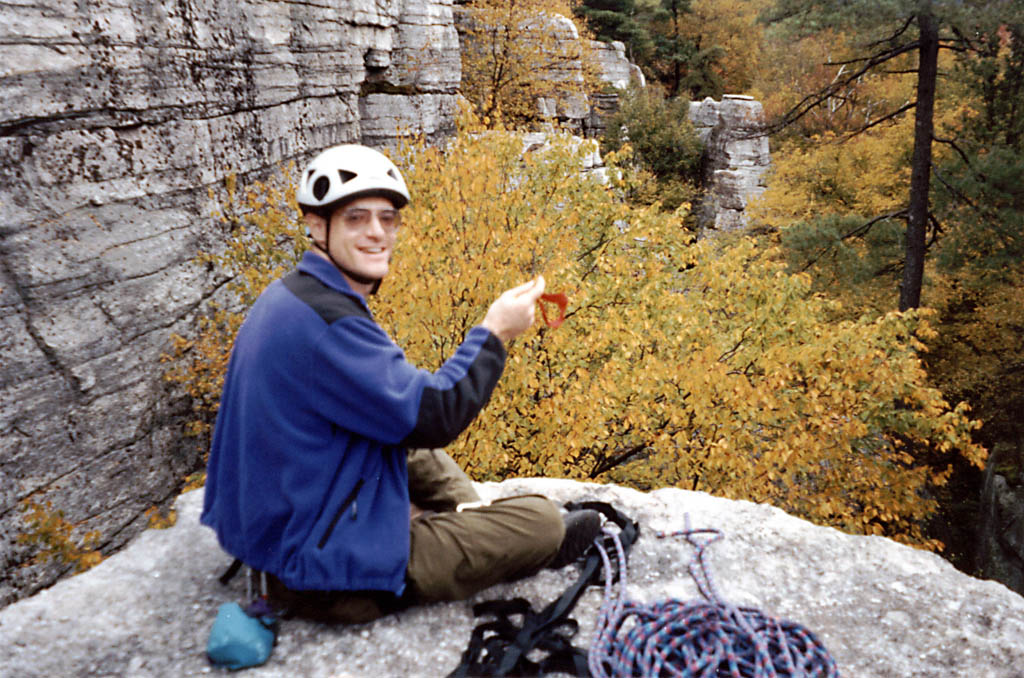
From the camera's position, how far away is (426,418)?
8.50ft

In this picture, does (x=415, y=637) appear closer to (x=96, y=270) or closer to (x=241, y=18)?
(x=96, y=270)

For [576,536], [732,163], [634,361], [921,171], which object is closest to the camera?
[576,536]

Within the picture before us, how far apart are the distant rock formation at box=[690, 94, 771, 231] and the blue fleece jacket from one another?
30.3m

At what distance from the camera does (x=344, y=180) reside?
2768 mm

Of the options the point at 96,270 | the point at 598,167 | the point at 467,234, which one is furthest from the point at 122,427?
the point at 598,167

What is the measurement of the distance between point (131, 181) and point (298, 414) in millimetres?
7926

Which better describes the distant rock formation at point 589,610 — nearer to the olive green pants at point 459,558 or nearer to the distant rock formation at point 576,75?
the olive green pants at point 459,558

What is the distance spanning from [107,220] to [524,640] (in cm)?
823

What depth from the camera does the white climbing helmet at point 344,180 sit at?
2736 millimetres

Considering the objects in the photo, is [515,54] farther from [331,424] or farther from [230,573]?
[331,424]

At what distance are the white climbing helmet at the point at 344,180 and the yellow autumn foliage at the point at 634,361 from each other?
5.06m

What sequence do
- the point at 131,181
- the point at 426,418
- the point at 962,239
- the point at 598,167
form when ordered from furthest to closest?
1. the point at 598,167
2. the point at 962,239
3. the point at 131,181
4. the point at 426,418

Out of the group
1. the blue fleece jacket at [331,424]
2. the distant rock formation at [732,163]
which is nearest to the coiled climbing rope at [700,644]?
the blue fleece jacket at [331,424]

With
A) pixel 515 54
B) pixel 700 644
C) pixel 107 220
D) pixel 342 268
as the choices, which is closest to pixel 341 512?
pixel 342 268
